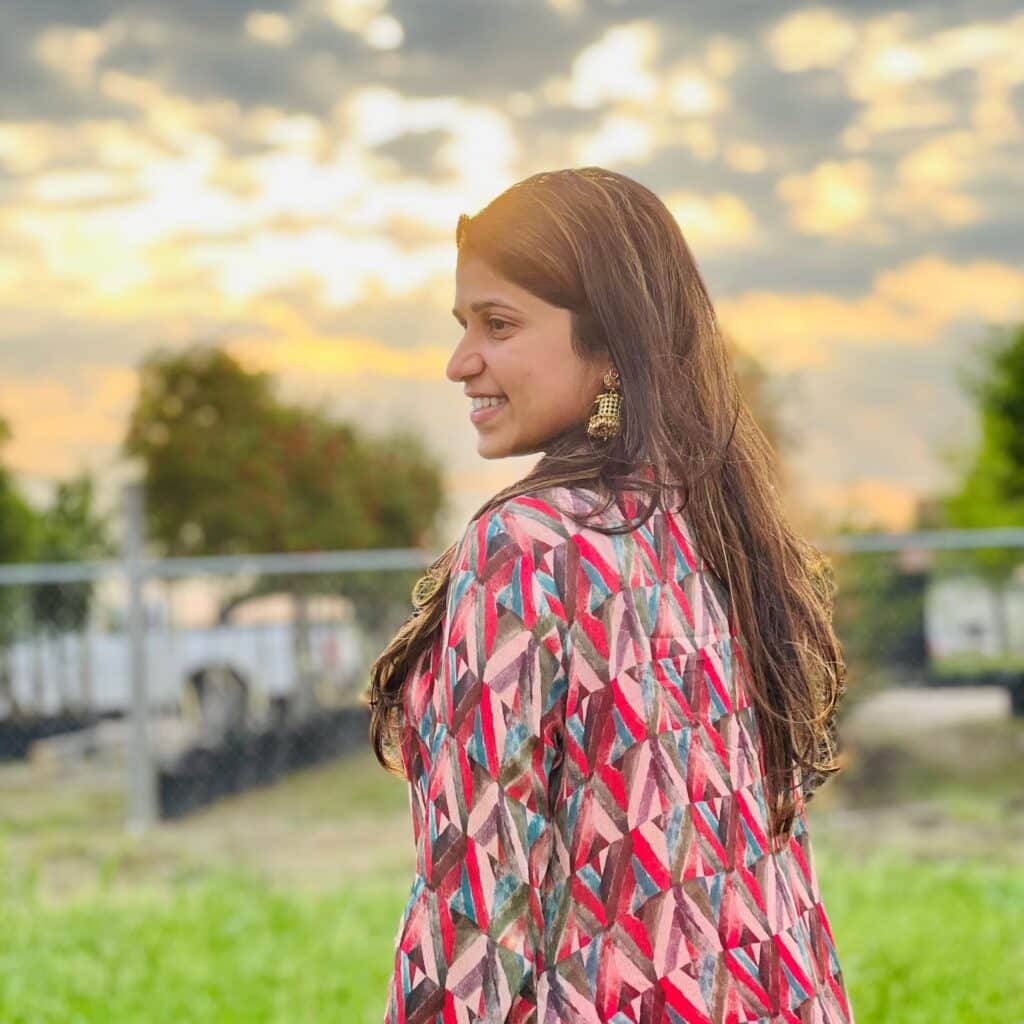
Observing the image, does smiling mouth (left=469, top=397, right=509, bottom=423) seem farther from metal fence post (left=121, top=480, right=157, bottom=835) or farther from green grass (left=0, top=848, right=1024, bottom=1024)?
metal fence post (left=121, top=480, right=157, bottom=835)

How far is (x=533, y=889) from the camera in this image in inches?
47.1

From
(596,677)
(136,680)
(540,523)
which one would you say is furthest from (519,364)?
(136,680)

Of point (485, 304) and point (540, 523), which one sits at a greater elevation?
point (485, 304)

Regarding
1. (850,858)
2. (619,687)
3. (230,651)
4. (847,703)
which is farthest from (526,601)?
(230,651)

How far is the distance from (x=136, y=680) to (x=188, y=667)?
31cm

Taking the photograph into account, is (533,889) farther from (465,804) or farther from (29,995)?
(29,995)

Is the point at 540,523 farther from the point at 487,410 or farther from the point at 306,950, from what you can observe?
the point at 306,950

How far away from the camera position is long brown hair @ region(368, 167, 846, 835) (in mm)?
1308

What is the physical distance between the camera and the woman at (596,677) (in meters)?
1.19

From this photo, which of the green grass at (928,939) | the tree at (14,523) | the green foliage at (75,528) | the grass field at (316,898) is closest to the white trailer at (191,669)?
the grass field at (316,898)

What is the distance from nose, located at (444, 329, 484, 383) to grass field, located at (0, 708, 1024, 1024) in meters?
3.01

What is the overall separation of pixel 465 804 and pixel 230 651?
7.17 metres

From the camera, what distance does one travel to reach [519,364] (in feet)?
4.31

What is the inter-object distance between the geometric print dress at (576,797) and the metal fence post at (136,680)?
270 inches
